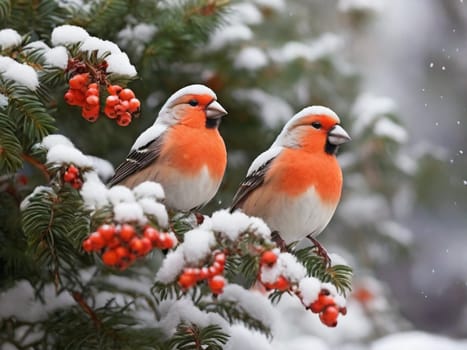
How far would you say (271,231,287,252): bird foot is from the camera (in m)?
1.74

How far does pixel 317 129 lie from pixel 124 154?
3.34 ft

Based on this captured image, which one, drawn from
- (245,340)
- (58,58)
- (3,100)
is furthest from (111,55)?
(245,340)

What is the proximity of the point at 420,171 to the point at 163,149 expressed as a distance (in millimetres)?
2464

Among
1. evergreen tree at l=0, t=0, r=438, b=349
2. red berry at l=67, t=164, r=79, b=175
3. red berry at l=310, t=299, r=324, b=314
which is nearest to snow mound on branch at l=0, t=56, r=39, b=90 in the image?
evergreen tree at l=0, t=0, r=438, b=349

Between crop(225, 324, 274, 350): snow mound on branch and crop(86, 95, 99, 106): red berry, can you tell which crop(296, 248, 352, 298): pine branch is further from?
crop(86, 95, 99, 106): red berry

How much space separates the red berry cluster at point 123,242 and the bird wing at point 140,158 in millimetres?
387

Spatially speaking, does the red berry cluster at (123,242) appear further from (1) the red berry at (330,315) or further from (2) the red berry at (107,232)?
(1) the red berry at (330,315)

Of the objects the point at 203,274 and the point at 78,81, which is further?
the point at 78,81

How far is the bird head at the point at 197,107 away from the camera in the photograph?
5.47 feet

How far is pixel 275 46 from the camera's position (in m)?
2.95

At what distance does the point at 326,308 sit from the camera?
1.43 meters

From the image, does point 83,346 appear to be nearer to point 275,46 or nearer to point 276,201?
point 276,201

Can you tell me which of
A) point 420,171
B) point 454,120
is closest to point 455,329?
point 454,120

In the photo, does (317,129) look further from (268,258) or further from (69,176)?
(69,176)
